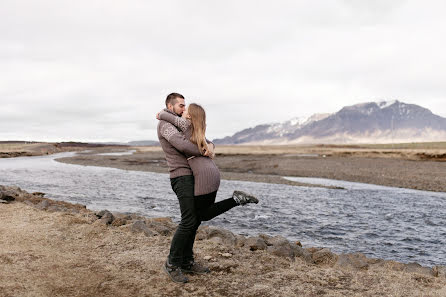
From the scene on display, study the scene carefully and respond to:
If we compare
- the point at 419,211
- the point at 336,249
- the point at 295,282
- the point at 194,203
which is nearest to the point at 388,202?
the point at 419,211

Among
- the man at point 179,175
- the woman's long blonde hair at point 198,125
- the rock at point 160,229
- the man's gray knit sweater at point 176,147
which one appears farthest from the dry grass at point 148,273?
the woman's long blonde hair at point 198,125

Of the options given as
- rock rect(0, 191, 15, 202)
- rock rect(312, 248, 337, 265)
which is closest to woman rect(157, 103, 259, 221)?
rock rect(312, 248, 337, 265)

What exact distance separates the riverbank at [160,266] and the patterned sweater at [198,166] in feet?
6.02

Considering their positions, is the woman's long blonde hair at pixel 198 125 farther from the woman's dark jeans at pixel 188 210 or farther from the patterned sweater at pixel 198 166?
the woman's dark jeans at pixel 188 210

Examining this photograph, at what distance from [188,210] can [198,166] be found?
85cm

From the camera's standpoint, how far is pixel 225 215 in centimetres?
1695

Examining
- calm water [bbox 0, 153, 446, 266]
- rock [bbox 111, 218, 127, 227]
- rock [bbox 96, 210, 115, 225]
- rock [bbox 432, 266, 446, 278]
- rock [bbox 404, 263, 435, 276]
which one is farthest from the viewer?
calm water [bbox 0, 153, 446, 266]

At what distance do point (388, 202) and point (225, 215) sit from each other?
11.2 meters

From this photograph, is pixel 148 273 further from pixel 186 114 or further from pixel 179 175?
pixel 186 114

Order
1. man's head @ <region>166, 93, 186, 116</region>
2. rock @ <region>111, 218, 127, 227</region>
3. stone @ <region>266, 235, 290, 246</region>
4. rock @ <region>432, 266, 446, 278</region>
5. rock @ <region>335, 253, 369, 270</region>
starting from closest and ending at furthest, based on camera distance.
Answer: man's head @ <region>166, 93, 186, 116</region> → rock @ <region>432, 266, 446, 278</region> → rock @ <region>335, 253, 369, 270</region> → stone @ <region>266, 235, 290, 246</region> → rock @ <region>111, 218, 127, 227</region>

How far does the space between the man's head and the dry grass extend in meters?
3.23

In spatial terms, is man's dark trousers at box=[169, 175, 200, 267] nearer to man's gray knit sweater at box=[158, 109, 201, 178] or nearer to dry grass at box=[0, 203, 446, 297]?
man's gray knit sweater at box=[158, 109, 201, 178]

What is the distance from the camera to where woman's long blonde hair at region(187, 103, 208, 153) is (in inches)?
255

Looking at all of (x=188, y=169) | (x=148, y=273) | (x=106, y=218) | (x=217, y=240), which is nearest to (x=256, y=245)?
(x=217, y=240)
